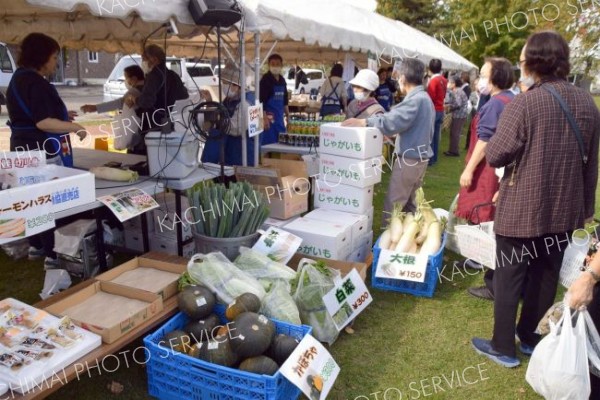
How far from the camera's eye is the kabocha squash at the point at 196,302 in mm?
2471

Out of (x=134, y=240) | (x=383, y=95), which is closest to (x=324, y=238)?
(x=134, y=240)

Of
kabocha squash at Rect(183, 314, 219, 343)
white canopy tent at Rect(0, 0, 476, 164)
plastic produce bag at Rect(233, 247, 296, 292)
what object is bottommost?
kabocha squash at Rect(183, 314, 219, 343)

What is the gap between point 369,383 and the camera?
8.38 feet

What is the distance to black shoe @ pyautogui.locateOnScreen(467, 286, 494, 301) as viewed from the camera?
11.7 ft

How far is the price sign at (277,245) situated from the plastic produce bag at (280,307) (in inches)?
21.6

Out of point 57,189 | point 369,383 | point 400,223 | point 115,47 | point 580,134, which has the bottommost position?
point 369,383

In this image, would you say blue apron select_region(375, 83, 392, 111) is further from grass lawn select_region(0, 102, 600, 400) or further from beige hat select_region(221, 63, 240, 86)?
grass lawn select_region(0, 102, 600, 400)

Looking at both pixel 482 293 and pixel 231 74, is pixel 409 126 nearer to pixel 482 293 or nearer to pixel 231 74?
pixel 482 293

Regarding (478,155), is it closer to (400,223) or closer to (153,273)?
(400,223)

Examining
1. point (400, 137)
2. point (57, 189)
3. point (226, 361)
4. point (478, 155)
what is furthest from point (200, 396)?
point (400, 137)

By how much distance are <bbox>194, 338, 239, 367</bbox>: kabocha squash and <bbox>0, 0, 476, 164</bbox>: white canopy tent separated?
1.87 meters

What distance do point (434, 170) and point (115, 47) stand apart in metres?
5.65

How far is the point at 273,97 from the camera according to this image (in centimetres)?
640

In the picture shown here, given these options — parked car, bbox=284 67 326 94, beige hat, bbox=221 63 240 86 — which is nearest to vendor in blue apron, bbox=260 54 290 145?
beige hat, bbox=221 63 240 86
